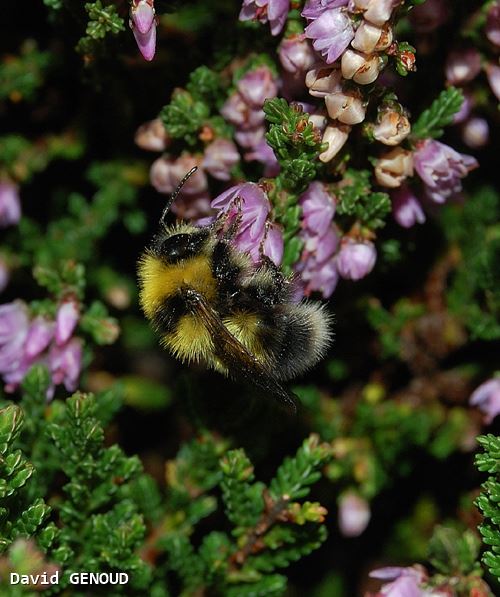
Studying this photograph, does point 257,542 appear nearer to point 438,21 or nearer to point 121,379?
point 121,379


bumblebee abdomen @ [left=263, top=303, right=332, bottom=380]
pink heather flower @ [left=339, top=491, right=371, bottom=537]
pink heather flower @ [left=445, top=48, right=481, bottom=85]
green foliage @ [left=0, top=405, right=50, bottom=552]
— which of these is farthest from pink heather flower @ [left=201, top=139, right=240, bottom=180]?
pink heather flower @ [left=339, top=491, right=371, bottom=537]

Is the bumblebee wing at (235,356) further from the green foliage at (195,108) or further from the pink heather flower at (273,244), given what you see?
the green foliage at (195,108)

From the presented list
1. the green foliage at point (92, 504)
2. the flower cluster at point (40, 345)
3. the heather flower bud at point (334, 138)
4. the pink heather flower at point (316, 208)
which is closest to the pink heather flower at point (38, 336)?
the flower cluster at point (40, 345)

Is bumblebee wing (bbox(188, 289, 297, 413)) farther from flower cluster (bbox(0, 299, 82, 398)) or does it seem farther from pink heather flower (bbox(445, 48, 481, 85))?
pink heather flower (bbox(445, 48, 481, 85))

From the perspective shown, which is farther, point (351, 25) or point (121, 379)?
point (121, 379)

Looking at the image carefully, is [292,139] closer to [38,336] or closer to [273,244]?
[273,244]

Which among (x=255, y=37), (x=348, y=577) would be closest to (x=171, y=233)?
(x=255, y=37)

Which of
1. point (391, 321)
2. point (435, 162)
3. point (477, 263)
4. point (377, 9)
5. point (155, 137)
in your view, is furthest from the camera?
point (391, 321)

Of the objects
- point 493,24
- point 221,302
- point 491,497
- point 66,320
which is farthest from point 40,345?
point 493,24
